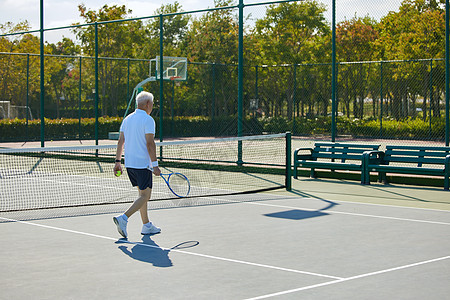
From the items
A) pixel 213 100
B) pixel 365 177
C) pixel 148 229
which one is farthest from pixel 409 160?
pixel 213 100

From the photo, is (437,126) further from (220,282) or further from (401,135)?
(220,282)

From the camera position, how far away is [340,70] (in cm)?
3416

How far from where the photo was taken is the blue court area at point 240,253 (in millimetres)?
5625

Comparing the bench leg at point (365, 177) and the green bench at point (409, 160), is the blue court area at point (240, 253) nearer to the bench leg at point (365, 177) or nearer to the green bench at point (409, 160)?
the green bench at point (409, 160)

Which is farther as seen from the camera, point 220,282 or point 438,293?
point 220,282

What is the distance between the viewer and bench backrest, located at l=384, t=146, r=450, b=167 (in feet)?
42.9

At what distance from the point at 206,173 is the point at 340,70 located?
1955 centimetres

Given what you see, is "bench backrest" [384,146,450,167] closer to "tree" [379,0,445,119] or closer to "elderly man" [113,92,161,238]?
"elderly man" [113,92,161,238]

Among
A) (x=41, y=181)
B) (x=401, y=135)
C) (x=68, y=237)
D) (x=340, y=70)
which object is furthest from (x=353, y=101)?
(x=68, y=237)

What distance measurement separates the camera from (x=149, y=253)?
712cm

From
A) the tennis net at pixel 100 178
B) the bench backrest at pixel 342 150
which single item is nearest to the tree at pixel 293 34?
the tennis net at pixel 100 178

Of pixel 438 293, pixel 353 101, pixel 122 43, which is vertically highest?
pixel 122 43

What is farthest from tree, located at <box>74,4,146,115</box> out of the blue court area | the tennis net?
the blue court area

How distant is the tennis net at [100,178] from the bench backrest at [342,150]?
82 cm
